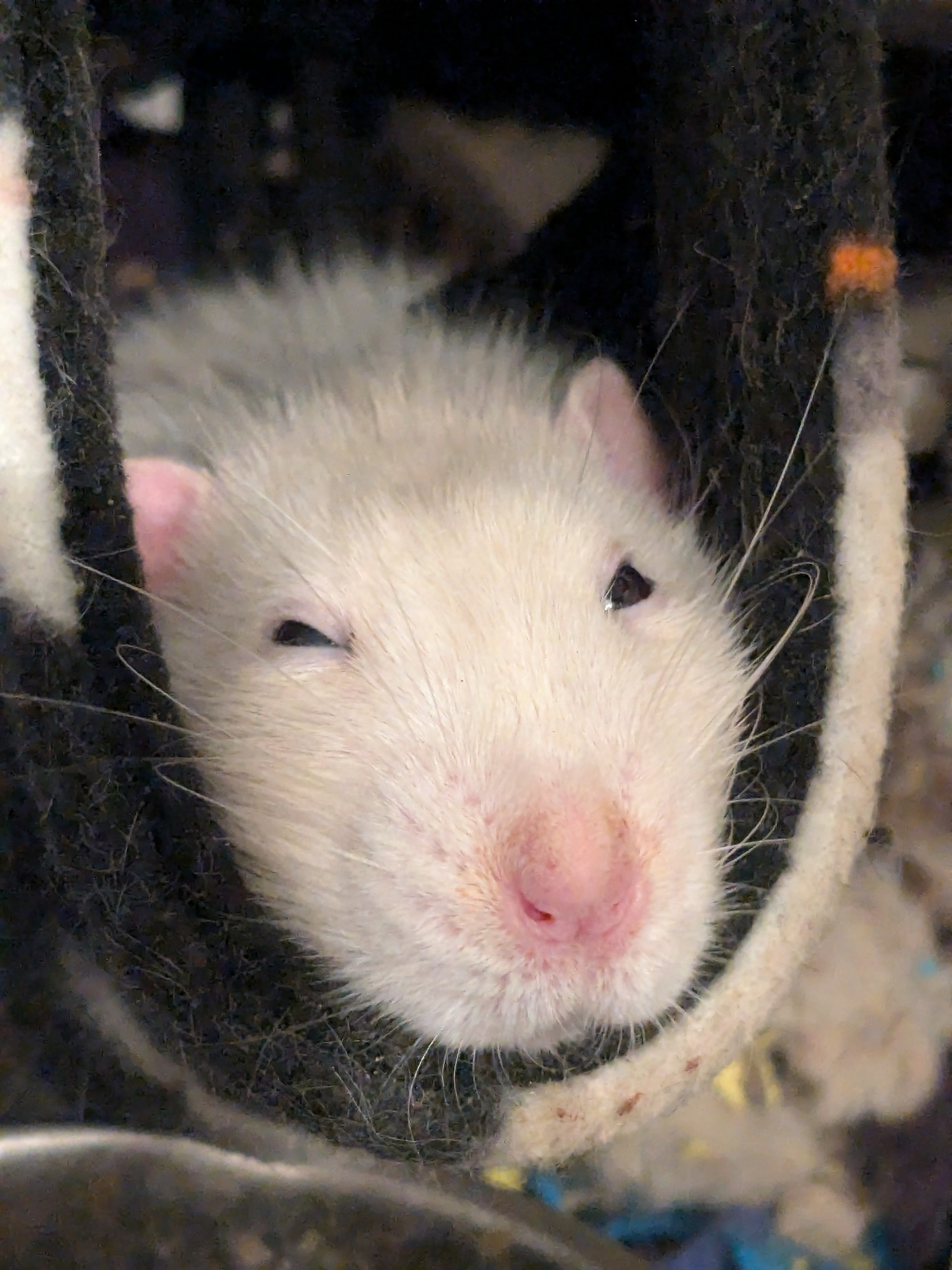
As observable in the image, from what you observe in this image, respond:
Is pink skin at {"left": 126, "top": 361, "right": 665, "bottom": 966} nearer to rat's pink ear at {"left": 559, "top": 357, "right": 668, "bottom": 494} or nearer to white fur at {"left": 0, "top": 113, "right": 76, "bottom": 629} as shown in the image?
white fur at {"left": 0, "top": 113, "right": 76, "bottom": 629}

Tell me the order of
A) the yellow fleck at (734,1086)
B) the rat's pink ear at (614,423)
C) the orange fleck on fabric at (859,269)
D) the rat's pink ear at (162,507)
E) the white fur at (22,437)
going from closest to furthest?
1. the white fur at (22,437)
2. the orange fleck on fabric at (859,269)
3. the rat's pink ear at (162,507)
4. the rat's pink ear at (614,423)
5. the yellow fleck at (734,1086)

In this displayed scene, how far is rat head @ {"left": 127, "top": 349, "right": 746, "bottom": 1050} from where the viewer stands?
61 cm

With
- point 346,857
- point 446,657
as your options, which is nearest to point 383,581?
point 446,657

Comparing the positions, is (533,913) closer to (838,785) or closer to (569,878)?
(569,878)

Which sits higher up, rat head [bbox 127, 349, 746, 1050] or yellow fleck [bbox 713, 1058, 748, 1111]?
rat head [bbox 127, 349, 746, 1050]

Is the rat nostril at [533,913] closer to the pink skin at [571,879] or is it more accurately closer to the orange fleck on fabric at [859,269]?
the pink skin at [571,879]

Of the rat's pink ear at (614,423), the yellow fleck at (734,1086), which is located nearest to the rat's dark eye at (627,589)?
the rat's pink ear at (614,423)

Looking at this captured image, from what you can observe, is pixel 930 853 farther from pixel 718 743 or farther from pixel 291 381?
pixel 291 381

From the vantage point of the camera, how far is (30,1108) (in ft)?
2.52

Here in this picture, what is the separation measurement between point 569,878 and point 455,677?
0.51ft

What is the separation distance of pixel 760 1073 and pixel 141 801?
0.88 metres

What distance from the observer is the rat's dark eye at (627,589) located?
793 mm

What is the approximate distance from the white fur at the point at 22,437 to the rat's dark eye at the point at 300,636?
0.23 m

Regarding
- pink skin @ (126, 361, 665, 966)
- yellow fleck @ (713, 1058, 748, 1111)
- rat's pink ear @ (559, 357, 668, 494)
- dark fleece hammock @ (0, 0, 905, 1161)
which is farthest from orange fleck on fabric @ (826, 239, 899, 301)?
yellow fleck @ (713, 1058, 748, 1111)
